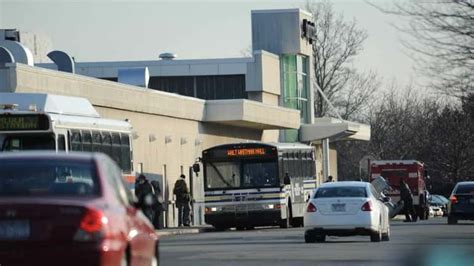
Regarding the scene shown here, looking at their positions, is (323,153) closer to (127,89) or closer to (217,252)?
(127,89)

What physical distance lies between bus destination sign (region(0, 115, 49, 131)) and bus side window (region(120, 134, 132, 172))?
5734 millimetres

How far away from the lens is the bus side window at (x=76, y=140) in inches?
1174

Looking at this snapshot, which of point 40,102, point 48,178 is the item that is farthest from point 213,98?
point 48,178

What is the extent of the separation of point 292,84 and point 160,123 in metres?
19.9

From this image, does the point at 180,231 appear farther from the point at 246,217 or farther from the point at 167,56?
the point at 167,56

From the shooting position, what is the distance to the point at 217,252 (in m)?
26.8

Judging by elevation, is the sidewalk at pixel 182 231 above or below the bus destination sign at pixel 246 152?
below

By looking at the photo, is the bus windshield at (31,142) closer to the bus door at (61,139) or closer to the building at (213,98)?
the bus door at (61,139)

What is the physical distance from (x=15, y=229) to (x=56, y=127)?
53.6 ft

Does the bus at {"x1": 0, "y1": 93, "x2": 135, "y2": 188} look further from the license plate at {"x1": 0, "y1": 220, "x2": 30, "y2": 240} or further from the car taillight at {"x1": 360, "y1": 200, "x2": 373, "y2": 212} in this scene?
the license plate at {"x1": 0, "y1": 220, "x2": 30, "y2": 240}

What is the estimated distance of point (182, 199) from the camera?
49.2 m

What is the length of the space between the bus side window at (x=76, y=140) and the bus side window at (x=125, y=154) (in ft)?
11.3

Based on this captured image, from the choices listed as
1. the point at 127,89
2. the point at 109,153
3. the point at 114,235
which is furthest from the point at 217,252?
the point at 127,89

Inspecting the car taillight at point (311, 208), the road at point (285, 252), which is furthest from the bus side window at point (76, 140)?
the car taillight at point (311, 208)
